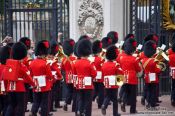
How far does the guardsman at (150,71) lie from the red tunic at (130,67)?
0.41 meters

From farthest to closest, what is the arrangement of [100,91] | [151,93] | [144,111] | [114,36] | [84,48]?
[114,36] < [100,91] < [151,93] < [144,111] < [84,48]

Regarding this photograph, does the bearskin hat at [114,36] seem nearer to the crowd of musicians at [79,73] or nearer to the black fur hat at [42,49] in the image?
the crowd of musicians at [79,73]

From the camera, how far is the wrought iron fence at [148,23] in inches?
646

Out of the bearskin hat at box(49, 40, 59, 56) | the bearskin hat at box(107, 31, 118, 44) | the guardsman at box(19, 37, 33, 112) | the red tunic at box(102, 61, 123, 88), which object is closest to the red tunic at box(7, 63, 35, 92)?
the guardsman at box(19, 37, 33, 112)

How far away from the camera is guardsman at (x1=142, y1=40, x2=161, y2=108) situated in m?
13.9

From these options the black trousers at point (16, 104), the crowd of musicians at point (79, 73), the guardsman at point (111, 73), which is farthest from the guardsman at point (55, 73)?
the black trousers at point (16, 104)

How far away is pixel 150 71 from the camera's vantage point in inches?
551

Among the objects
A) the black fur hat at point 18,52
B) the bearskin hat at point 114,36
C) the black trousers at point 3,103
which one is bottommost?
the black trousers at point 3,103

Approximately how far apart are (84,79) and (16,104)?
1497 mm

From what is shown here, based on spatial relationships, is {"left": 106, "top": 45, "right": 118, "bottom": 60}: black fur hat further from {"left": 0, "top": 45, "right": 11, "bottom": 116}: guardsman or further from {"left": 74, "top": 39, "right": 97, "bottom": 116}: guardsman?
{"left": 0, "top": 45, "right": 11, "bottom": 116}: guardsman

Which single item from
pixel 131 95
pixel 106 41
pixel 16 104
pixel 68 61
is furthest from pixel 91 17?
pixel 16 104

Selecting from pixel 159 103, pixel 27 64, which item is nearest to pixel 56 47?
pixel 27 64

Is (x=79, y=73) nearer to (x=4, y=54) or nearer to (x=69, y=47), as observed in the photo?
(x=4, y=54)

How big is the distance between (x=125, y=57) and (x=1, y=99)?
2910 millimetres
